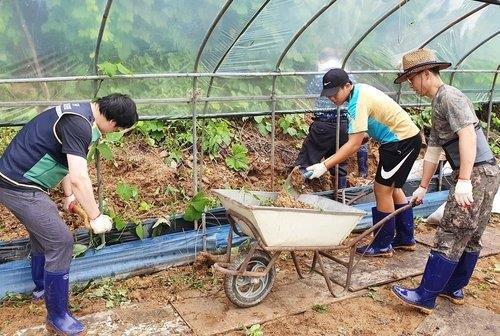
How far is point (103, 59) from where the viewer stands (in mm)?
4234

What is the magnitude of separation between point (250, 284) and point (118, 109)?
163 cm

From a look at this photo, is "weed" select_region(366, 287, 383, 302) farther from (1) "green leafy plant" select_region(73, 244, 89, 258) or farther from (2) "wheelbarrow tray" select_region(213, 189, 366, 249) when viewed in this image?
(1) "green leafy plant" select_region(73, 244, 89, 258)

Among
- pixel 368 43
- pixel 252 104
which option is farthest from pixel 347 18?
pixel 252 104

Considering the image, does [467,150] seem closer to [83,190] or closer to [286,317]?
[286,317]

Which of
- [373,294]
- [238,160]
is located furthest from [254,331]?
[238,160]

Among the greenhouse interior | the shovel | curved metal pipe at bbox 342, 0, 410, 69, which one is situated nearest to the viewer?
the greenhouse interior

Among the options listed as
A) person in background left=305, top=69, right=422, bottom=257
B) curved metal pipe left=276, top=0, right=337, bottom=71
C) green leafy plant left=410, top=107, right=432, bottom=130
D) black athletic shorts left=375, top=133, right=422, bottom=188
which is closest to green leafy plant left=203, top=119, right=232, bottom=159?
curved metal pipe left=276, top=0, right=337, bottom=71

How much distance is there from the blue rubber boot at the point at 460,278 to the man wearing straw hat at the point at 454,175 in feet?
0.49

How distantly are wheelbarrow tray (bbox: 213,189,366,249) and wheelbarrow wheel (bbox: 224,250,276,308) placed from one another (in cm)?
24

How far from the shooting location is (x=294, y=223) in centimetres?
342

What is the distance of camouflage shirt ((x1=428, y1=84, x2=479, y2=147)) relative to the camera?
3.32 m

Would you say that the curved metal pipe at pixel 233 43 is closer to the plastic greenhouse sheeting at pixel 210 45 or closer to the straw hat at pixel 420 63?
the plastic greenhouse sheeting at pixel 210 45

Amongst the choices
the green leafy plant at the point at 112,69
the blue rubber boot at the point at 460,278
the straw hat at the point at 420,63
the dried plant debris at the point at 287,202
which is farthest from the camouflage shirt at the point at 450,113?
the green leafy plant at the point at 112,69

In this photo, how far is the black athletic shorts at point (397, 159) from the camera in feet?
14.5
